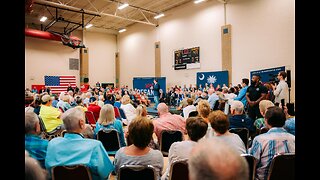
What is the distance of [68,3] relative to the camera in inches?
544

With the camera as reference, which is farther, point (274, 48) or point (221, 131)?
point (274, 48)

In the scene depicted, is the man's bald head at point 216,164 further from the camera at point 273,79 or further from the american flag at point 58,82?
the american flag at point 58,82

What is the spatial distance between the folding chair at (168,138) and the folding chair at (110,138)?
60cm

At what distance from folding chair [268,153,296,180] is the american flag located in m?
16.4

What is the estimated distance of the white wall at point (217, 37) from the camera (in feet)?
33.0

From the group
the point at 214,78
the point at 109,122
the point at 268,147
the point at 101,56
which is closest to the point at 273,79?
the point at 214,78

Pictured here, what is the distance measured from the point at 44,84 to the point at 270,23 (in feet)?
44.1

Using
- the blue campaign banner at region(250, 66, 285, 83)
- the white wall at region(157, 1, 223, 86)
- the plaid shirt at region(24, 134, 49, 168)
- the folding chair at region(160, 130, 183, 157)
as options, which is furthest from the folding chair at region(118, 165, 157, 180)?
the white wall at region(157, 1, 223, 86)

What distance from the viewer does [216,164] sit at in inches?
33.7

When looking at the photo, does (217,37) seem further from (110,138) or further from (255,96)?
(110,138)

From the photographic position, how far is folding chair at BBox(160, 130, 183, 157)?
3.39 metres

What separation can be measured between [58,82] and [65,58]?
5.58 ft
